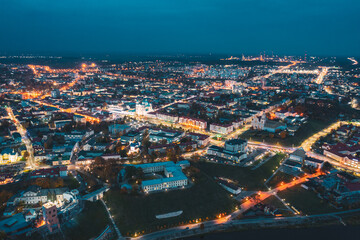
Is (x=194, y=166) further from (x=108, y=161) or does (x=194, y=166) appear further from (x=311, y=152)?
(x=311, y=152)

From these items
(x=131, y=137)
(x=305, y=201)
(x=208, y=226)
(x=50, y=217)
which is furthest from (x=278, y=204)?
(x=131, y=137)

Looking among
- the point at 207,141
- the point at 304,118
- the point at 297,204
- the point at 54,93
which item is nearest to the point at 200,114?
the point at 207,141

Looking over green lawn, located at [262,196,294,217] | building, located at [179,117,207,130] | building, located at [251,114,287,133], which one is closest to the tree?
green lawn, located at [262,196,294,217]

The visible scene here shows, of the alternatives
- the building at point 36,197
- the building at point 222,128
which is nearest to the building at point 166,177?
the building at point 36,197

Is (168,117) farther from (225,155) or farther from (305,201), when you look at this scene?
(305,201)

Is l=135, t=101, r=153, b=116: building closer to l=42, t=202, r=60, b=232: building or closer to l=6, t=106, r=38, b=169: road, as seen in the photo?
l=6, t=106, r=38, b=169: road
